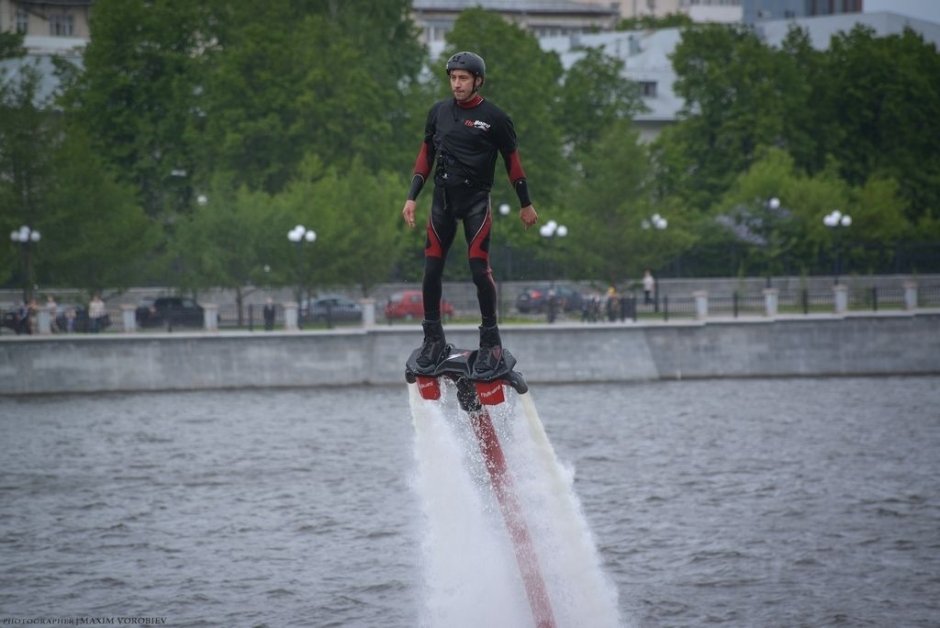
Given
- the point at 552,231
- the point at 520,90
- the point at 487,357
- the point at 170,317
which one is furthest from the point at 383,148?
the point at 487,357

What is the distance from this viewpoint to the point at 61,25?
11438 cm

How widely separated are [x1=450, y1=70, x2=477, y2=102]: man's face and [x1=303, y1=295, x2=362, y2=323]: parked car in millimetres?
41756

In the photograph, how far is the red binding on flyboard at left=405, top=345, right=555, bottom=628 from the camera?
15.3 m

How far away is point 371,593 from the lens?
93.6ft

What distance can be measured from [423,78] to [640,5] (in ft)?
244

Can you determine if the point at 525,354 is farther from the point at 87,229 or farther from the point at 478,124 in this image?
the point at 478,124

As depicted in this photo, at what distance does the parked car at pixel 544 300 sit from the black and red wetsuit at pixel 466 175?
45.7 meters

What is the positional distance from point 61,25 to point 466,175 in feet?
345

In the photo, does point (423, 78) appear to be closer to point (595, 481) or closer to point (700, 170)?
point (700, 170)

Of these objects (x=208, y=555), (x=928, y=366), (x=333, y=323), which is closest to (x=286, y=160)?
(x=333, y=323)

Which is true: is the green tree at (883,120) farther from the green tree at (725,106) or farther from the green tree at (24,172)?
the green tree at (24,172)

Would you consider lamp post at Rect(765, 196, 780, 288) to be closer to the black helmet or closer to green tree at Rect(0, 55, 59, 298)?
green tree at Rect(0, 55, 59, 298)

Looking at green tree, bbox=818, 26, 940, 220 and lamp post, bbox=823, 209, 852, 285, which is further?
green tree, bbox=818, 26, 940, 220

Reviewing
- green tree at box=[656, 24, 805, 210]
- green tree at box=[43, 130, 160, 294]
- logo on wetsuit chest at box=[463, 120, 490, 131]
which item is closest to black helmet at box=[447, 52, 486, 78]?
logo on wetsuit chest at box=[463, 120, 490, 131]
